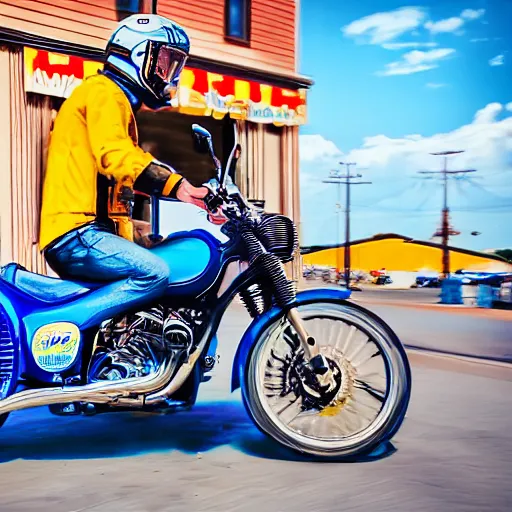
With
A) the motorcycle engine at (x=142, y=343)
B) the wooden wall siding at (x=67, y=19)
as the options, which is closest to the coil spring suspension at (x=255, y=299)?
the motorcycle engine at (x=142, y=343)

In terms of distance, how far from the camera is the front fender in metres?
2.96

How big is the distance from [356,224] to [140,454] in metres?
1.33

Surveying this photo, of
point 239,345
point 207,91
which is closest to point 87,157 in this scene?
point 207,91

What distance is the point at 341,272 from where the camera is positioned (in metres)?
3.22

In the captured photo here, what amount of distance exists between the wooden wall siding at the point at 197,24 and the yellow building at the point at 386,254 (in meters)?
0.82

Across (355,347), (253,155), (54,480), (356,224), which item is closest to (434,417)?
(355,347)

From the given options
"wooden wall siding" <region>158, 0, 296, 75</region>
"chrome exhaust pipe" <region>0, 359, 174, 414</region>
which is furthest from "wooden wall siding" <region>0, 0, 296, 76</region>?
"chrome exhaust pipe" <region>0, 359, 174, 414</region>

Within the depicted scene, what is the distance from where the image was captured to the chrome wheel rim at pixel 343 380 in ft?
9.69

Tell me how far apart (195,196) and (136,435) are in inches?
43.2

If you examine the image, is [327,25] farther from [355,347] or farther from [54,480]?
[54,480]

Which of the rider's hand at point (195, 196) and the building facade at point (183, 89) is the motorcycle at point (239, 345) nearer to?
the rider's hand at point (195, 196)

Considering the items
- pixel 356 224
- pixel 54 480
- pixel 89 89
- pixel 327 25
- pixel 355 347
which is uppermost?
pixel 327 25

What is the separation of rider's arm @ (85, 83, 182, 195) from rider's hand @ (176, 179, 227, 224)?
1.3 inches

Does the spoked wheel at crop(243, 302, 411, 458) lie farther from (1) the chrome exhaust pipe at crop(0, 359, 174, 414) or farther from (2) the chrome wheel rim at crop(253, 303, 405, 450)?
(1) the chrome exhaust pipe at crop(0, 359, 174, 414)
